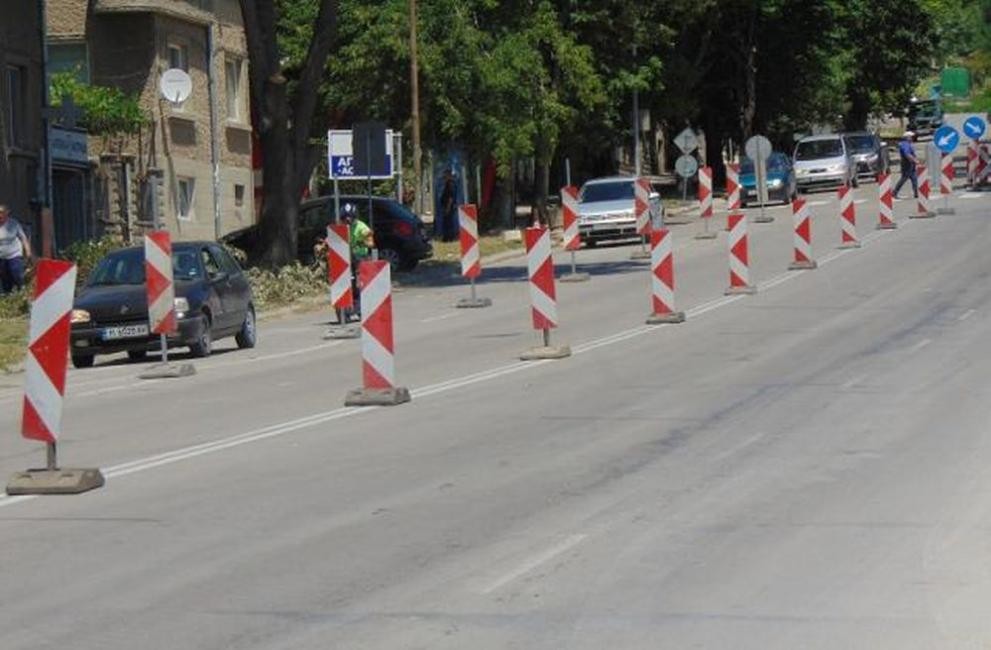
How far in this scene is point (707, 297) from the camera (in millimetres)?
29844

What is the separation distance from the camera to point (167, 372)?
22094mm

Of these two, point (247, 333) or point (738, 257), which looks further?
point (738, 257)

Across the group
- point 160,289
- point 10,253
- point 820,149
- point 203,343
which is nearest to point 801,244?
point 203,343

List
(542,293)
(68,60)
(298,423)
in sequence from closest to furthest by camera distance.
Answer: (298,423), (542,293), (68,60)

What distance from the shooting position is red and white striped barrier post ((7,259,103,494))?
12602 mm

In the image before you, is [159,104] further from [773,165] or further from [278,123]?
[773,165]

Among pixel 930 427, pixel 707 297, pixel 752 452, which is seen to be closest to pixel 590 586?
pixel 752 452

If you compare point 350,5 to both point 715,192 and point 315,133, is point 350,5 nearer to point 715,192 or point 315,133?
point 315,133

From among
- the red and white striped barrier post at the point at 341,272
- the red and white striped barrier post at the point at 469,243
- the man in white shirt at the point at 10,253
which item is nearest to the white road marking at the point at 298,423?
the red and white striped barrier post at the point at 341,272

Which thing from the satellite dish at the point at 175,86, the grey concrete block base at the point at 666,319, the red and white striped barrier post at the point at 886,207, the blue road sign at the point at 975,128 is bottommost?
the grey concrete block base at the point at 666,319

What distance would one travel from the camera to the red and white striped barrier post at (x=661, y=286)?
25.2m

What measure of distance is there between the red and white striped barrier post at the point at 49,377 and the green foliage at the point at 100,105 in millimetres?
28043

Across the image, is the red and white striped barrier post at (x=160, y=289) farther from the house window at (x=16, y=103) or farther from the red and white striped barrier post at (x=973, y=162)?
the red and white striped barrier post at (x=973, y=162)

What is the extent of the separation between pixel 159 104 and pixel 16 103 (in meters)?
6.27
